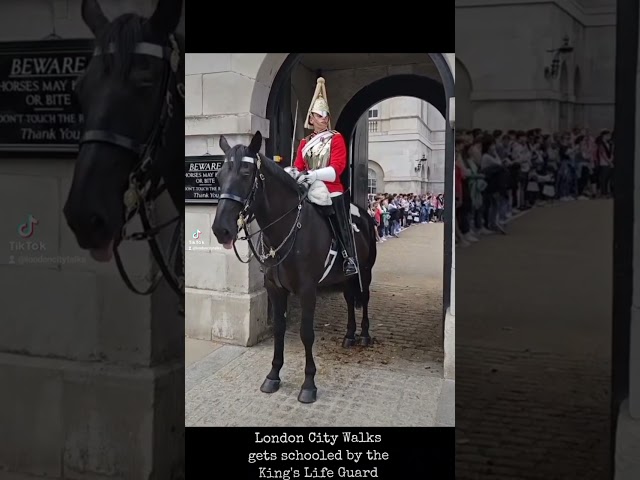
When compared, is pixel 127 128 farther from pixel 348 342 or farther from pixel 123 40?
pixel 348 342

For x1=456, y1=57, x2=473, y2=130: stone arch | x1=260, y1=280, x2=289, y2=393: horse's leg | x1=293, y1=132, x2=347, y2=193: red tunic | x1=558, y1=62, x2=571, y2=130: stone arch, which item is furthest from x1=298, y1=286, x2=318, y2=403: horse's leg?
x1=558, y1=62, x2=571, y2=130: stone arch

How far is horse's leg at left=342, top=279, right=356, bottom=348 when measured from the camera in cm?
315

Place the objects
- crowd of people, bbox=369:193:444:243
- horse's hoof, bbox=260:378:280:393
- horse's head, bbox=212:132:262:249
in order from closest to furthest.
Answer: horse's head, bbox=212:132:262:249 → horse's hoof, bbox=260:378:280:393 → crowd of people, bbox=369:193:444:243

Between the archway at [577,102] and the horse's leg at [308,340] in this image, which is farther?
the horse's leg at [308,340]

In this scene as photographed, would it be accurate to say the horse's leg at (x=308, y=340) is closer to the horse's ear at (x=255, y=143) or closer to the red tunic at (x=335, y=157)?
the red tunic at (x=335, y=157)

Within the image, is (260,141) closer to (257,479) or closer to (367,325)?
(367,325)

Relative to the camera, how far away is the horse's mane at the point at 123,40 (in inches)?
110

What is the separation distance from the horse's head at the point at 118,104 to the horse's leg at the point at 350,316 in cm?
145

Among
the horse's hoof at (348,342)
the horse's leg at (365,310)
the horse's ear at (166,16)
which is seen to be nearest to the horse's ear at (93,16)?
the horse's ear at (166,16)

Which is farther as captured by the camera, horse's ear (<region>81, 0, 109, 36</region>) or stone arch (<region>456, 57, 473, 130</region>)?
horse's ear (<region>81, 0, 109, 36</region>)

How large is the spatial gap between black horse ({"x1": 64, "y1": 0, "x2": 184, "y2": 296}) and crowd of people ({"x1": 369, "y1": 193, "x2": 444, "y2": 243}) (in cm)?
148

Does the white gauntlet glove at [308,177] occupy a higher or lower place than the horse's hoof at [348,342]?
higher

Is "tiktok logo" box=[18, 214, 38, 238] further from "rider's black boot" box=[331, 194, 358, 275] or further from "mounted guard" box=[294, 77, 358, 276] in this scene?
"rider's black boot" box=[331, 194, 358, 275]

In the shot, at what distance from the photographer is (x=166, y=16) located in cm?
278
